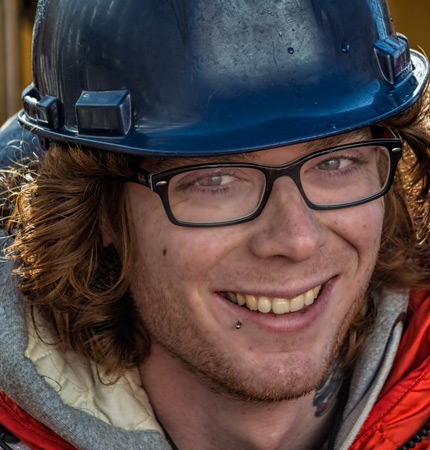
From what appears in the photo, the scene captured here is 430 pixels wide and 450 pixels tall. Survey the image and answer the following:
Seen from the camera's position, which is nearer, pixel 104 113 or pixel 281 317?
pixel 104 113

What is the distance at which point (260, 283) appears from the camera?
245cm

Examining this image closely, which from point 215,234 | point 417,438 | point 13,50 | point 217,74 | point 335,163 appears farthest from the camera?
point 13,50

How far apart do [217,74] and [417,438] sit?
1.35 metres

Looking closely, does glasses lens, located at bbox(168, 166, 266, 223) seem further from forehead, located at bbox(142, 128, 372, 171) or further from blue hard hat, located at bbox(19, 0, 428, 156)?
blue hard hat, located at bbox(19, 0, 428, 156)

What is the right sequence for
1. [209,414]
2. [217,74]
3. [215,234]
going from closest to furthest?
[217,74] → [215,234] → [209,414]

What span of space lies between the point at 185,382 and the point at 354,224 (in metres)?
0.80

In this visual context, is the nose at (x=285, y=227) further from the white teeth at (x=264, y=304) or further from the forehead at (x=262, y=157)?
the white teeth at (x=264, y=304)

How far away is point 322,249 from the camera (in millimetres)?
2477

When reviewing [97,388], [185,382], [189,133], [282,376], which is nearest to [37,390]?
[97,388]

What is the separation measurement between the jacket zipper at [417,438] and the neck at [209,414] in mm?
355

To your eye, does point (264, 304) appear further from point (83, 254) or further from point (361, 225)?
point (83, 254)

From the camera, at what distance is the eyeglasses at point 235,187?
92.2 inches

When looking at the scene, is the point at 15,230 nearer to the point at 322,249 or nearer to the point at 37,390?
the point at 37,390

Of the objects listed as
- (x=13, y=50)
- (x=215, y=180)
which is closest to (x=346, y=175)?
(x=215, y=180)
